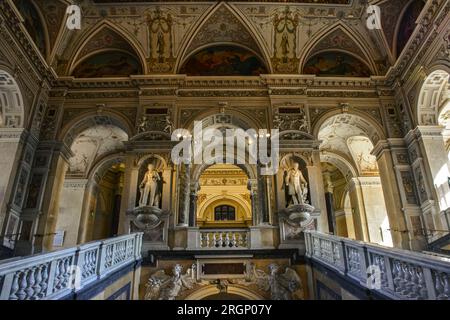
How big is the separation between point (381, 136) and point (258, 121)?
4.25 meters

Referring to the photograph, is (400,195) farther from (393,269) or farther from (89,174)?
(89,174)

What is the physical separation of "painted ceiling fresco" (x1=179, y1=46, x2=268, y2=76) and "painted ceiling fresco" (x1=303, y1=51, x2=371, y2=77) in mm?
1989

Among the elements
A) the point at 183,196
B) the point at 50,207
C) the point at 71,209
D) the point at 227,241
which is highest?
the point at 71,209

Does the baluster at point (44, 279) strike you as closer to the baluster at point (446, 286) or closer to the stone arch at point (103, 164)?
the baluster at point (446, 286)

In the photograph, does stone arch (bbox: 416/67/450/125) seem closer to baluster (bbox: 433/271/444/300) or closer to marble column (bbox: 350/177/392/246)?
marble column (bbox: 350/177/392/246)

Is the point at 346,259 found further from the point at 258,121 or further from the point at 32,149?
the point at 32,149

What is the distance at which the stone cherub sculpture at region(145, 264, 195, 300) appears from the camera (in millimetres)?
8953

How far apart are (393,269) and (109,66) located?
12.1 m

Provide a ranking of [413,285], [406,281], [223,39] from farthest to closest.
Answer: [223,39]
[406,281]
[413,285]

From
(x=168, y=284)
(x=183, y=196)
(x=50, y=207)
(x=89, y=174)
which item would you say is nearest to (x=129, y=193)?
(x=183, y=196)

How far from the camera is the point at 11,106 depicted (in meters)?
10.8

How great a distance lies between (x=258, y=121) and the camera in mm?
12070

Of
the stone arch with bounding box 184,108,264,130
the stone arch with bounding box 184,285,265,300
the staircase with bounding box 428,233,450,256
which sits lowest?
the stone arch with bounding box 184,285,265,300

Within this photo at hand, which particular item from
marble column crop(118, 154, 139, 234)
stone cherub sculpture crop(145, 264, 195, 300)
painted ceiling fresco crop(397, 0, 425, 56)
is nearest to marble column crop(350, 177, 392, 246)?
painted ceiling fresco crop(397, 0, 425, 56)
